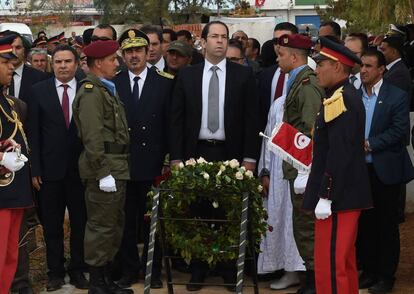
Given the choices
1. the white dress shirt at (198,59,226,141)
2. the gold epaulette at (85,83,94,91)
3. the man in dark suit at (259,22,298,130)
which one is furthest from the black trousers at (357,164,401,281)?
the gold epaulette at (85,83,94,91)

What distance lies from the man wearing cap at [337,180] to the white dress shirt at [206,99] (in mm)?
1936

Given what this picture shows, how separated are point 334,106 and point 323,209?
2.33ft

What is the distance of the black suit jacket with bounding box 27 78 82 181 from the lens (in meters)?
8.32

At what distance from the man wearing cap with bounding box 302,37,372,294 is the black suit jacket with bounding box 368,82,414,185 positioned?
1718 mm

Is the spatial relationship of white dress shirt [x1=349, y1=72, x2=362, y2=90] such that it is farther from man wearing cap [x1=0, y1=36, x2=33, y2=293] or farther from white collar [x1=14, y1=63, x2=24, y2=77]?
man wearing cap [x1=0, y1=36, x2=33, y2=293]

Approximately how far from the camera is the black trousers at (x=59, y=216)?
27.6ft

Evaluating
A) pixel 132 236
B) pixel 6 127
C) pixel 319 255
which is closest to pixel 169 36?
pixel 132 236

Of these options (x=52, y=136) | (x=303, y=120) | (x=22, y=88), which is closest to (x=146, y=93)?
(x=52, y=136)

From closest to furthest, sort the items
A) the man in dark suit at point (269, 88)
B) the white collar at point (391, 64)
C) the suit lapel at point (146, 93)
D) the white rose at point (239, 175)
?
the white rose at point (239, 175), the suit lapel at point (146, 93), the man in dark suit at point (269, 88), the white collar at point (391, 64)

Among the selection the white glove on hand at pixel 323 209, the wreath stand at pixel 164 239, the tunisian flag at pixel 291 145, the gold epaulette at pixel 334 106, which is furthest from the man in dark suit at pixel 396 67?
the white glove on hand at pixel 323 209

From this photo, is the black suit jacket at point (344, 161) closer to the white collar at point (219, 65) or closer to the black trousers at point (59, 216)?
the white collar at point (219, 65)

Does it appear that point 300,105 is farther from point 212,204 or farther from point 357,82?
point 357,82

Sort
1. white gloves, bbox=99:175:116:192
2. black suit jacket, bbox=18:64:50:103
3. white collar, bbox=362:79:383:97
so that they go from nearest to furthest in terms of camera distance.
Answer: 1. white gloves, bbox=99:175:116:192
2. white collar, bbox=362:79:383:97
3. black suit jacket, bbox=18:64:50:103

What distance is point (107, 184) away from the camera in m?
7.60
